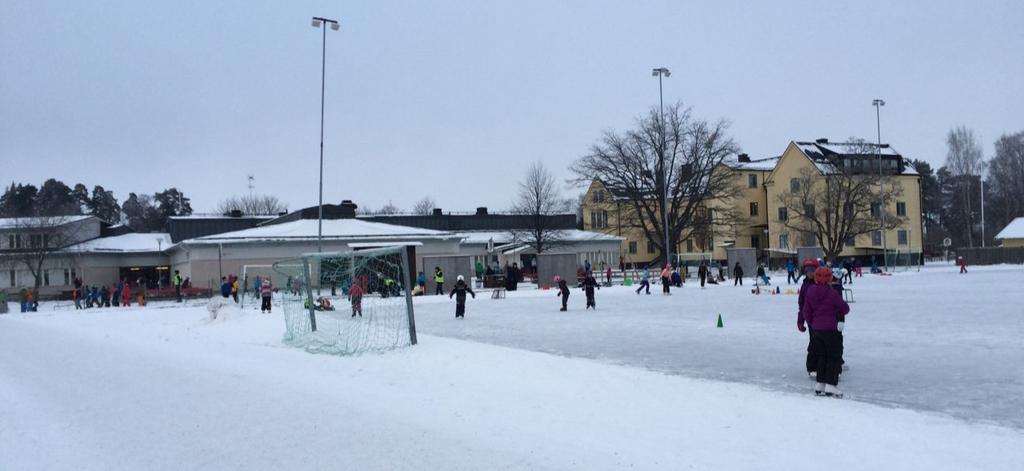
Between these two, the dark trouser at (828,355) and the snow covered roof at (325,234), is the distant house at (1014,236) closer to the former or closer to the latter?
the snow covered roof at (325,234)

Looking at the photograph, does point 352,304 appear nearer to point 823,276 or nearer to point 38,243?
point 823,276

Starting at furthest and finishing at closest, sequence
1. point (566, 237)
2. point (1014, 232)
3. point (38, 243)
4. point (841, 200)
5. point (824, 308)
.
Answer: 1. point (1014, 232)
2. point (566, 237)
3. point (841, 200)
4. point (38, 243)
5. point (824, 308)

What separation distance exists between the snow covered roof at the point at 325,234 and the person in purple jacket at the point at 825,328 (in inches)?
1770

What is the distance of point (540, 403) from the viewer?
9906 millimetres

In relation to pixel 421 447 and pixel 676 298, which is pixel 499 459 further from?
pixel 676 298

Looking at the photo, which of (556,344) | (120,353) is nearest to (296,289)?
(120,353)

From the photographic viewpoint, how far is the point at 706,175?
56688 millimetres

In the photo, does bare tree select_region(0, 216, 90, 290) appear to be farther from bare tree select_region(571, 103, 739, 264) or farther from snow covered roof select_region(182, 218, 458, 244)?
bare tree select_region(571, 103, 739, 264)

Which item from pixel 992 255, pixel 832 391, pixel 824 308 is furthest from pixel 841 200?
pixel 832 391

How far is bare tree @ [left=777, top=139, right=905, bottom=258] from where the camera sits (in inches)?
2566

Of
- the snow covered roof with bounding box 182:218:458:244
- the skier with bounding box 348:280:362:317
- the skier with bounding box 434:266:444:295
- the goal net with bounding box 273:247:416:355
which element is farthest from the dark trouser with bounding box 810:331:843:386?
the snow covered roof with bounding box 182:218:458:244

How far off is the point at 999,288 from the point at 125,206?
443ft

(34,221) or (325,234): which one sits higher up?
(34,221)

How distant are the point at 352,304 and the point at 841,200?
2288 inches
